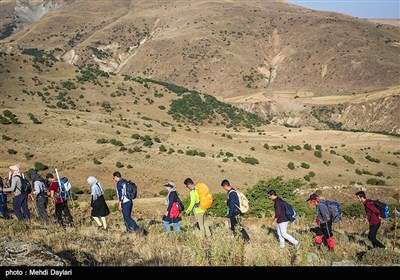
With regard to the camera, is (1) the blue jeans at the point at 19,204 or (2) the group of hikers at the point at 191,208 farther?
(1) the blue jeans at the point at 19,204

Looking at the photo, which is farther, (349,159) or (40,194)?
(349,159)

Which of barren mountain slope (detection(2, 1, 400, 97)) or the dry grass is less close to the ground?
barren mountain slope (detection(2, 1, 400, 97))

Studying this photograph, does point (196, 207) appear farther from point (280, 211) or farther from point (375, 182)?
point (375, 182)

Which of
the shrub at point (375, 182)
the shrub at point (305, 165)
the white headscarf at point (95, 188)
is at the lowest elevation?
the shrub at point (375, 182)

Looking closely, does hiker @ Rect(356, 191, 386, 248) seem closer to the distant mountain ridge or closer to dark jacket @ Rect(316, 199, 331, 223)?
dark jacket @ Rect(316, 199, 331, 223)

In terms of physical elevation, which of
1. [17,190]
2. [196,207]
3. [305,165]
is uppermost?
[17,190]

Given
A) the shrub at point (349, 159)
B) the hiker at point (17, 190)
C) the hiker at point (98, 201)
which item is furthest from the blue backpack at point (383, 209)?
the shrub at point (349, 159)

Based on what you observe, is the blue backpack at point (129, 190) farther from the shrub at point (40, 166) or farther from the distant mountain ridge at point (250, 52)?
the distant mountain ridge at point (250, 52)

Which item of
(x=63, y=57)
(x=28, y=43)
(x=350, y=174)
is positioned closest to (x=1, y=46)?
(x=28, y=43)

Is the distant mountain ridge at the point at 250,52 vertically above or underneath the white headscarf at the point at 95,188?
above

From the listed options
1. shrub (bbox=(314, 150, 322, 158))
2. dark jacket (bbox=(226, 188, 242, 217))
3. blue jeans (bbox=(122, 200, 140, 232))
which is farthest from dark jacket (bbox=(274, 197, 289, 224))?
shrub (bbox=(314, 150, 322, 158))

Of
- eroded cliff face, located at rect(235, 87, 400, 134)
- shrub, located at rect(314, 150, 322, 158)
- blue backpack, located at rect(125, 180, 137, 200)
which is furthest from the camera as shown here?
eroded cliff face, located at rect(235, 87, 400, 134)

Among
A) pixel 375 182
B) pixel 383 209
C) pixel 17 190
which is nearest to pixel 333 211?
pixel 383 209

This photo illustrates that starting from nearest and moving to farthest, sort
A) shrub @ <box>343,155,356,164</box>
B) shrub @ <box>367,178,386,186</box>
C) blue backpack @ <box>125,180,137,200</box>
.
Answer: blue backpack @ <box>125,180,137,200</box> → shrub @ <box>367,178,386,186</box> → shrub @ <box>343,155,356,164</box>
